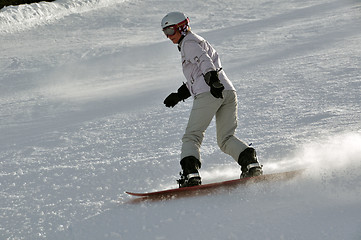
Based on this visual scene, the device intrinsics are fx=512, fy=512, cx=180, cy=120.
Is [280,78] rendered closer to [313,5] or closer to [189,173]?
[189,173]

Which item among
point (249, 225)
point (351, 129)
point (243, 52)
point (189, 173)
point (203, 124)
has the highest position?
point (243, 52)

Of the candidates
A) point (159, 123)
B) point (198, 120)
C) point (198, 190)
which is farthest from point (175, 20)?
point (159, 123)

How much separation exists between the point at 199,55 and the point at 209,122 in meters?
0.52

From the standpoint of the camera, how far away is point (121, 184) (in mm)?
4117

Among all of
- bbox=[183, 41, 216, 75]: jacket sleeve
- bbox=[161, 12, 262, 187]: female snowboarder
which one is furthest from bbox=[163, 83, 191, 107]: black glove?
bbox=[183, 41, 216, 75]: jacket sleeve

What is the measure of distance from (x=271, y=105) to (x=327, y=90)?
0.90 m

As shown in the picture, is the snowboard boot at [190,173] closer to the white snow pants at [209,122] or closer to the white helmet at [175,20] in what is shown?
the white snow pants at [209,122]

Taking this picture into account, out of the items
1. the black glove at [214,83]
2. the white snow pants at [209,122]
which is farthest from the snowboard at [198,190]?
the black glove at [214,83]

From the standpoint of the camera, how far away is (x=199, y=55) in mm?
3709

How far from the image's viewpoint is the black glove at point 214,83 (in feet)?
11.7

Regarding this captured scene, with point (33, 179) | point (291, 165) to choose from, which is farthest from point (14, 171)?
point (291, 165)

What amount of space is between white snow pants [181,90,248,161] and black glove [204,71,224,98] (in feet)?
0.66

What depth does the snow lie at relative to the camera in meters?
3.24

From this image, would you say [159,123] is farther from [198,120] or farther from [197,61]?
[197,61]
